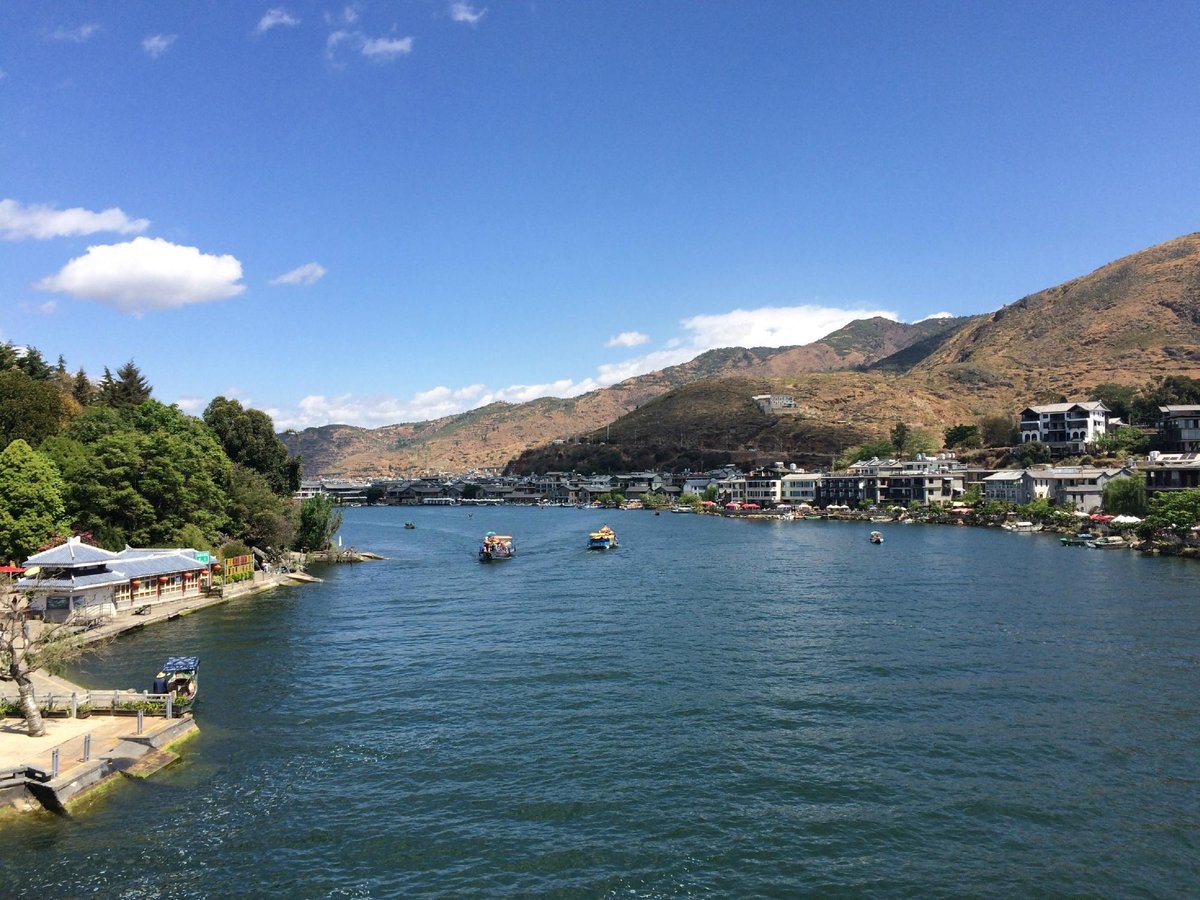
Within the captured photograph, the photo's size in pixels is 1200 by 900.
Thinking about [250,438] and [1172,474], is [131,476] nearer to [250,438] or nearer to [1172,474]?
[250,438]

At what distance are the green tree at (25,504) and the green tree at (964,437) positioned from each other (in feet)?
495

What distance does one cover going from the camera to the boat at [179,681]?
25797mm

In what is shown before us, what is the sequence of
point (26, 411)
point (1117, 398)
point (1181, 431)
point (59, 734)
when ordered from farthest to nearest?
point (1117, 398), point (1181, 431), point (26, 411), point (59, 734)

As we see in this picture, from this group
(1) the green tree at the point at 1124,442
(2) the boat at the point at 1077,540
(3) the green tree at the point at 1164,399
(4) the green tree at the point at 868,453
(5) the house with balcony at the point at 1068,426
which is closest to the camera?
(2) the boat at the point at 1077,540

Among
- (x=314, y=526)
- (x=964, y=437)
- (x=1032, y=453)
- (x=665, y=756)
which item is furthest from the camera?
(x=964, y=437)

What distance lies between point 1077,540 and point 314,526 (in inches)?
3063

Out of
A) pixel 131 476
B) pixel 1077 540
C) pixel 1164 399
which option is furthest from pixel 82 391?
pixel 1164 399

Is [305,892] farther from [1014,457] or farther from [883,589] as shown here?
[1014,457]

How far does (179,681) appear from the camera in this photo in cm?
2634

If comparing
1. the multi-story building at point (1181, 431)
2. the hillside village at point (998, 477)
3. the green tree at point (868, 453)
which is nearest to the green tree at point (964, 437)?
the hillside village at point (998, 477)

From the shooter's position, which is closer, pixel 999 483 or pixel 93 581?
pixel 93 581

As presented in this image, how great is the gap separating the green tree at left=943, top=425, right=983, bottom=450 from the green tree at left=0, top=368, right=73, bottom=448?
149253 millimetres

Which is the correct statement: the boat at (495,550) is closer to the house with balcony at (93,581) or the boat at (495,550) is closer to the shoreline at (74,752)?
the house with balcony at (93,581)

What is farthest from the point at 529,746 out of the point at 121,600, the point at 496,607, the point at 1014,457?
the point at 1014,457
